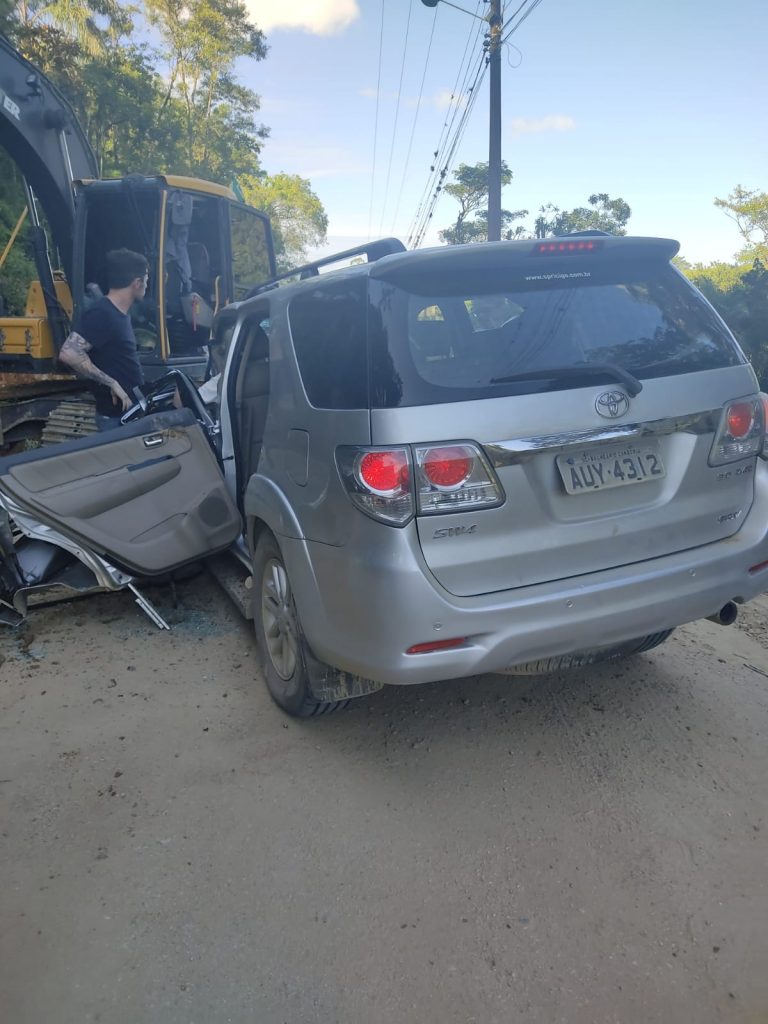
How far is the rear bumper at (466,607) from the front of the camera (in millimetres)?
2463

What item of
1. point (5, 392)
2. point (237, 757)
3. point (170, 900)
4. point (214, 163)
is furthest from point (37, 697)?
point (214, 163)

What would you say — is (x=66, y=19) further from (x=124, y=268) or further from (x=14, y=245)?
(x=124, y=268)

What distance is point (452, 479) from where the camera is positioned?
2.44 metres

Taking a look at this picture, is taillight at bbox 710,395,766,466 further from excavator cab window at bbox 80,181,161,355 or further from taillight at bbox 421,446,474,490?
excavator cab window at bbox 80,181,161,355

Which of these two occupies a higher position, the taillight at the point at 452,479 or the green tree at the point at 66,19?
the green tree at the point at 66,19

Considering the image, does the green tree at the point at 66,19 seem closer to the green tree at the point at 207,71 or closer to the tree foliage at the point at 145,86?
the tree foliage at the point at 145,86

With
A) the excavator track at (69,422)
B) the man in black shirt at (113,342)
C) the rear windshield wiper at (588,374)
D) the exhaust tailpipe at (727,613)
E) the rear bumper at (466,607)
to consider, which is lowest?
the excavator track at (69,422)

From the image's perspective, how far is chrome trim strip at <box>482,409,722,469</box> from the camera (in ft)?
8.11

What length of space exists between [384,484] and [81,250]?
6728 mm

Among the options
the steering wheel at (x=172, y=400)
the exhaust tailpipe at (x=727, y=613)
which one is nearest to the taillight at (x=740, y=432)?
the exhaust tailpipe at (x=727, y=613)

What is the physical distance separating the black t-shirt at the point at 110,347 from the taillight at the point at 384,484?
3632 millimetres

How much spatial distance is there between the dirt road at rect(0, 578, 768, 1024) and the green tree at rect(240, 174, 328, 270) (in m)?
57.7

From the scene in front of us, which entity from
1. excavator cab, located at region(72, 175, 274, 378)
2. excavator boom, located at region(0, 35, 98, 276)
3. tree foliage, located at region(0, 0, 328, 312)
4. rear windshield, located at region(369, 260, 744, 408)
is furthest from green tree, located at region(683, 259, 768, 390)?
tree foliage, located at region(0, 0, 328, 312)

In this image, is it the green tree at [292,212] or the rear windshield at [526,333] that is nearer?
the rear windshield at [526,333]
